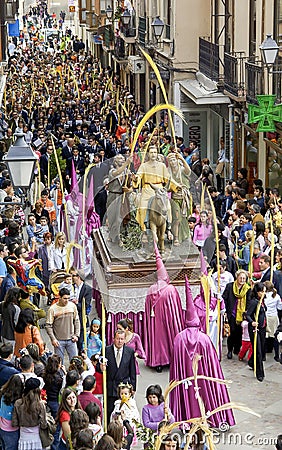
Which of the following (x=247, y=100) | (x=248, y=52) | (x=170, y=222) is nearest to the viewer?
(x=170, y=222)

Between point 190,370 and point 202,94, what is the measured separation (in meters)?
16.3

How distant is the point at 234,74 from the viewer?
24922 millimetres

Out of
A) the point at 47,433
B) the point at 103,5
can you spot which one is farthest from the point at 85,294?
the point at 103,5

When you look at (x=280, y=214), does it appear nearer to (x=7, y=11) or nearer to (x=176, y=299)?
(x=176, y=299)

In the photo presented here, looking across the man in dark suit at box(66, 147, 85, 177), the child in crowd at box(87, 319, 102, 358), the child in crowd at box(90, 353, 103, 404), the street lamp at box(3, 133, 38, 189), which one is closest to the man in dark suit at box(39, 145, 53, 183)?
the man in dark suit at box(66, 147, 85, 177)

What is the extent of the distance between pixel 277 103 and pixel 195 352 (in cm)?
1050

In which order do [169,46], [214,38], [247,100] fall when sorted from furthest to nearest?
[169,46] → [214,38] → [247,100]

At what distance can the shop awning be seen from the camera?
27.1 m

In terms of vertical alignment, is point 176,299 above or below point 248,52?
below

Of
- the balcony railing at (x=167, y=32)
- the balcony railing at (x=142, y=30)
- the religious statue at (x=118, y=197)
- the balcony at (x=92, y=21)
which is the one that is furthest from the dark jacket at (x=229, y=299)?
the balcony at (x=92, y=21)

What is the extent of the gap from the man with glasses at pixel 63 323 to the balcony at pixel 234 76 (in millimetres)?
11416

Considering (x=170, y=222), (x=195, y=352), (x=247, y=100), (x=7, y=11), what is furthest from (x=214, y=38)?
(x=195, y=352)

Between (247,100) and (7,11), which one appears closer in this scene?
(247,100)

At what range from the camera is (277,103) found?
21672 mm
